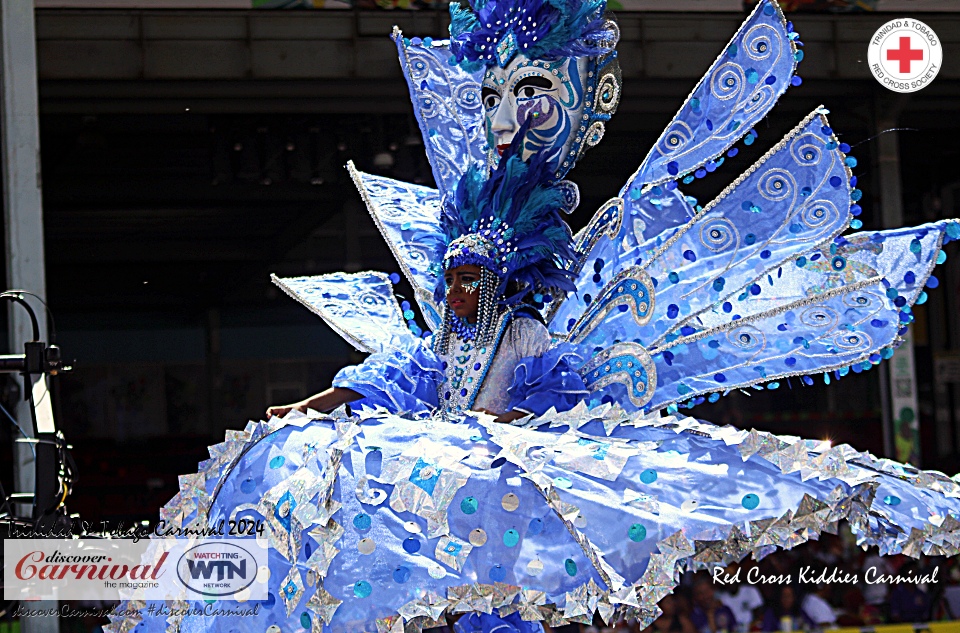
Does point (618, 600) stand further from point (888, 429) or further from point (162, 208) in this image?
point (162, 208)

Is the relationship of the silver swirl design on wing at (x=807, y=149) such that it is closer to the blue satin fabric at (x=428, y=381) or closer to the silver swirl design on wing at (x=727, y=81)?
the silver swirl design on wing at (x=727, y=81)

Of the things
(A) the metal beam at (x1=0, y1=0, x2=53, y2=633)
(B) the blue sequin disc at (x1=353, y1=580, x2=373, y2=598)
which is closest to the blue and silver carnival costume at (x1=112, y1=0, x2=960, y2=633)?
(B) the blue sequin disc at (x1=353, y1=580, x2=373, y2=598)

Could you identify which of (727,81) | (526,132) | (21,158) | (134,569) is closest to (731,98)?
(727,81)

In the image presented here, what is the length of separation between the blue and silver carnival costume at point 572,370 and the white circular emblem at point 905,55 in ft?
16.3

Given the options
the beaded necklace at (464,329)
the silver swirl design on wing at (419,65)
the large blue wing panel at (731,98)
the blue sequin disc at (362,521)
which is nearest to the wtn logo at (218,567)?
the blue sequin disc at (362,521)

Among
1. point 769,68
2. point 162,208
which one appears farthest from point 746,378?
Answer: point 162,208

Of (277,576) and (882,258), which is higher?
(882,258)

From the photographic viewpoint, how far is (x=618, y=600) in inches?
→ 88.7

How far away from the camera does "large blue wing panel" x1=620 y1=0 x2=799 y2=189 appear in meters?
3.30

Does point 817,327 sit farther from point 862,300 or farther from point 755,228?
point 755,228

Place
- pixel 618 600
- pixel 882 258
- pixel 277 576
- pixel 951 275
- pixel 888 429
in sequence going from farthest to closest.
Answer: pixel 951 275, pixel 888 429, pixel 882 258, pixel 277 576, pixel 618 600

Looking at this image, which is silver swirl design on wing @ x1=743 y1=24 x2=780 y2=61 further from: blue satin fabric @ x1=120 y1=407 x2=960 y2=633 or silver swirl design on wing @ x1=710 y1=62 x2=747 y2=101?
blue satin fabric @ x1=120 y1=407 x2=960 y2=633

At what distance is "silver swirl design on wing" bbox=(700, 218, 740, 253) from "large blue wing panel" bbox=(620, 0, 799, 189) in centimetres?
18

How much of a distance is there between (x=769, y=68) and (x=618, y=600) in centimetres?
169
